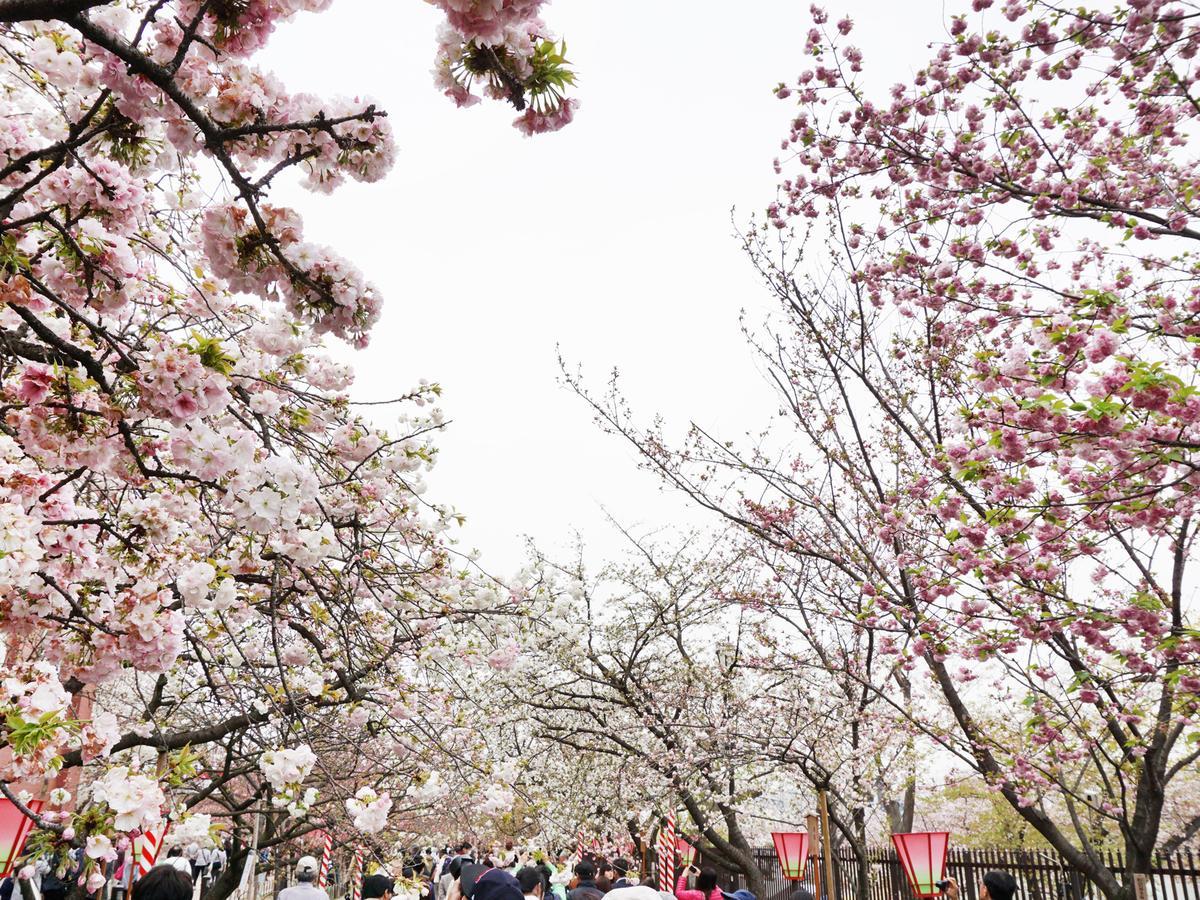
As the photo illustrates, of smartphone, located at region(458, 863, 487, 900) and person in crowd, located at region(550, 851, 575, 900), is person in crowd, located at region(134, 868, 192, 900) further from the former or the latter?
person in crowd, located at region(550, 851, 575, 900)

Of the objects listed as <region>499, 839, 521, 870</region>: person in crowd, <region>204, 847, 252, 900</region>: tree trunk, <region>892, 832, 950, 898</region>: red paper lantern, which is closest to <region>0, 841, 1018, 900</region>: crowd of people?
<region>892, 832, 950, 898</region>: red paper lantern

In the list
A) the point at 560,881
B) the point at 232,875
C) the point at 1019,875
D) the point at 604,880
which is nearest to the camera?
the point at 1019,875

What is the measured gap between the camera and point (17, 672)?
8.83 ft

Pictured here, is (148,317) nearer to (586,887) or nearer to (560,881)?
(586,887)

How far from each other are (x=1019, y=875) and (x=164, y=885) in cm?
957

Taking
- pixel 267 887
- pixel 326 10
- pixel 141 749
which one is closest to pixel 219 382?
pixel 326 10

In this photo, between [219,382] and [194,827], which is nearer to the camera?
[219,382]

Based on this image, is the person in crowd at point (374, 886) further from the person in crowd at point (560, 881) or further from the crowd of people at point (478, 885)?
the person in crowd at point (560, 881)

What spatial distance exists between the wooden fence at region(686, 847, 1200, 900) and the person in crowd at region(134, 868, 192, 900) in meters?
5.55

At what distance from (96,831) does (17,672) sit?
2.31ft

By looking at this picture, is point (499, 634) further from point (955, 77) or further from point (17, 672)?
point (955, 77)

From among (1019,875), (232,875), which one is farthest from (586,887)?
(232,875)

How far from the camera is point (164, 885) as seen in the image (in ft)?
10.9

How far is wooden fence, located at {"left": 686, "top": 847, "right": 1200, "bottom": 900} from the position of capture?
678cm
